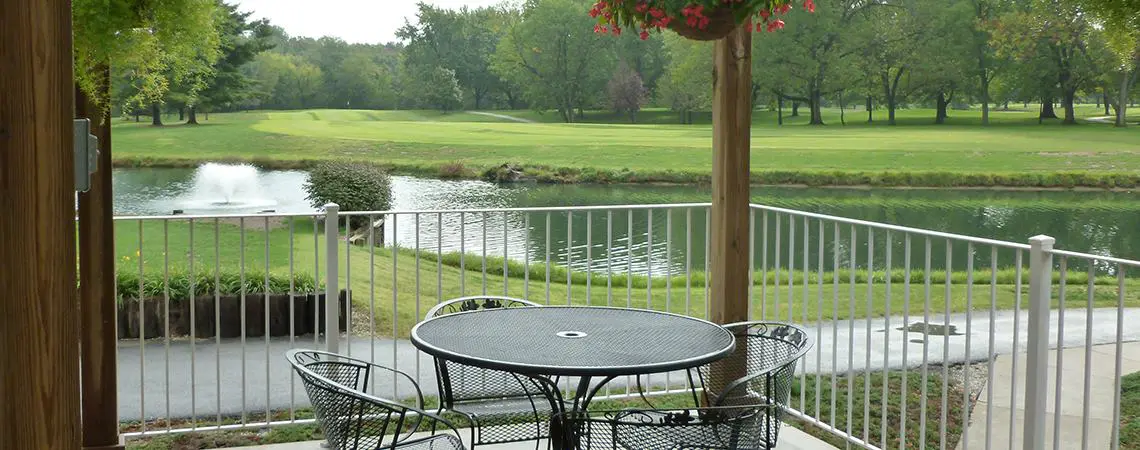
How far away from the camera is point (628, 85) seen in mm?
16422

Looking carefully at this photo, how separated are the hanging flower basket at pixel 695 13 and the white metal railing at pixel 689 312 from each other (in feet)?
2.62

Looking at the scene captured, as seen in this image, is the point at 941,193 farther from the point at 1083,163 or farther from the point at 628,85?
the point at 628,85

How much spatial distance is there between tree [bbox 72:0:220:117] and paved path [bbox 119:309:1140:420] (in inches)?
40.1

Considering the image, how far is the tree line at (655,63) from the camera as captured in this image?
605 inches

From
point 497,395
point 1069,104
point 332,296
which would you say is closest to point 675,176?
point 1069,104

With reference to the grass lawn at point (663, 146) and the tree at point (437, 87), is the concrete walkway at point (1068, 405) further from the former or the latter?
the grass lawn at point (663, 146)

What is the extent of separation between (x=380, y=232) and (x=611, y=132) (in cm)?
614

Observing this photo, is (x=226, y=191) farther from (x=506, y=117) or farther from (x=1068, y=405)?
(x=1068, y=405)

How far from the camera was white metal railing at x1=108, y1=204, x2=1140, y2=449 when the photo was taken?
318cm

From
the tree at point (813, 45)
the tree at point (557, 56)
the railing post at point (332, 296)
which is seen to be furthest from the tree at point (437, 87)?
the railing post at point (332, 296)

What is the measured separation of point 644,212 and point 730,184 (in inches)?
528

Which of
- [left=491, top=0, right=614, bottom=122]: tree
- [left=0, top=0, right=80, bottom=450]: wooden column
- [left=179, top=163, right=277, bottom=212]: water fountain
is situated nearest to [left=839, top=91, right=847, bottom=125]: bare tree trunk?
[left=491, top=0, right=614, bottom=122]: tree

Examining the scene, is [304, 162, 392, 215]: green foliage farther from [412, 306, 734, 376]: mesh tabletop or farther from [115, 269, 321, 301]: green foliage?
[412, 306, 734, 376]: mesh tabletop

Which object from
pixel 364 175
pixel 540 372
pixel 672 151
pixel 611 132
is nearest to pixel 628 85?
pixel 611 132
